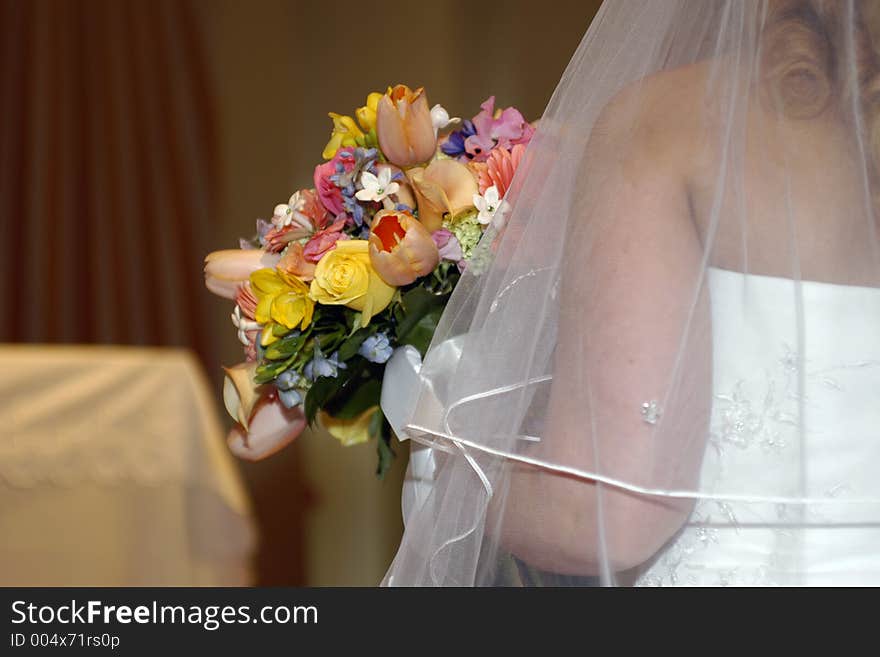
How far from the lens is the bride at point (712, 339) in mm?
798

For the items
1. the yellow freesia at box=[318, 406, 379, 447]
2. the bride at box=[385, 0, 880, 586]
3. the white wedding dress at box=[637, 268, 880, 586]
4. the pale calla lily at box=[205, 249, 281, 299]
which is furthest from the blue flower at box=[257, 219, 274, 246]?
the white wedding dress at box=[637, 268, 880, 586]

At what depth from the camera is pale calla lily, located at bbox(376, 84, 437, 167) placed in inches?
40.8

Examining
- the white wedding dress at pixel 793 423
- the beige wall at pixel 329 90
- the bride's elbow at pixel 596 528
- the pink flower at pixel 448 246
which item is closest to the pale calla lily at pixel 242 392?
the pink flower at pixel 448 246

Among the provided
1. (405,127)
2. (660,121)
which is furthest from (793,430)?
(405,127)

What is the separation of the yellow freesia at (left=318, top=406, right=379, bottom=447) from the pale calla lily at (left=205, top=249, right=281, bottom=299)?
0.63 feet

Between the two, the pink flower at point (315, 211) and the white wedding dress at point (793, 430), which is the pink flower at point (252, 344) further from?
the white wedding dress at point (793, 430)

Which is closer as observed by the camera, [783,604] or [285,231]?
[783,604]

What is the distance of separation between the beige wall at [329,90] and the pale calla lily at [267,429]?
2371 mm

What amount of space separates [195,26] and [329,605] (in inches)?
131

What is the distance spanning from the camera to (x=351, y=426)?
3.93 feet

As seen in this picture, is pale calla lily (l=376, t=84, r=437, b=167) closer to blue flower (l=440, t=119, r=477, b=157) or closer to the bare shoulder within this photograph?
blue flower (l=440, t=119, r=477, b=157)

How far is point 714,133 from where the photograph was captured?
80 centimetres

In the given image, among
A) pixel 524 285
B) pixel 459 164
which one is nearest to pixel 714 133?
pixel 524 285

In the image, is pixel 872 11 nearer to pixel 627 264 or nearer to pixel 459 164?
pixel 627 264
